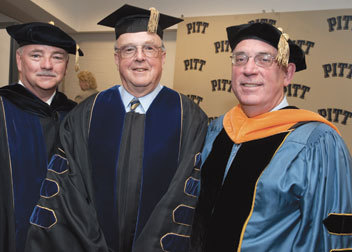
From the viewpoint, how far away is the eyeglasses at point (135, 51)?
191 cm

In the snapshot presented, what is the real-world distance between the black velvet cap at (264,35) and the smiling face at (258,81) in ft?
0.09

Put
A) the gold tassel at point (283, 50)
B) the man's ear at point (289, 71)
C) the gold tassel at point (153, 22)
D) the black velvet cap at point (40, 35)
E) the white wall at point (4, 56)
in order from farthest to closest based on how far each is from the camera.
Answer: the white wall at point (4, 56), the black velvet cap at point (40, 35), the gold tassel at point (153, 22), the man's ear at point (289, 71), the gold tassel at point (283, 50)

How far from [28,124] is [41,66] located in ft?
1.35

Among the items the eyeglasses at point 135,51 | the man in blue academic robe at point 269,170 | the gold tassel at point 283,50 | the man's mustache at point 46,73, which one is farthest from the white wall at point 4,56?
the gold tassel at point 283,50

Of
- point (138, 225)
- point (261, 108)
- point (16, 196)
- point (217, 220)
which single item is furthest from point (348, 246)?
point (16, 196)

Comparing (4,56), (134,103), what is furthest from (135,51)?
(4,56)

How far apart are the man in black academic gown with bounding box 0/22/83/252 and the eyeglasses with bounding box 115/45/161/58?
0.46m

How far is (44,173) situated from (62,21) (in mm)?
3869

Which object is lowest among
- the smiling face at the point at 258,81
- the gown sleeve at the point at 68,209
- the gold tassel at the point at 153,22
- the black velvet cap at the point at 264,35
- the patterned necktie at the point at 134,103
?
the gown sleeve at the point at 68,209

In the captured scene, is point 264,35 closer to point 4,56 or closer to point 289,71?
point 289,71

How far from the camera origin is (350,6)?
3.98 metres

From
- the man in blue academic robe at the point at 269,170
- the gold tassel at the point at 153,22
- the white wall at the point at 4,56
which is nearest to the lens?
the man in blue academic robe at the point at 269,170

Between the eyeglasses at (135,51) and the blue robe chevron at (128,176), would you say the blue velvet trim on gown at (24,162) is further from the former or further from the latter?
the eyeglasses at (135,51)

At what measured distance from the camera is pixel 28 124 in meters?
2.03
